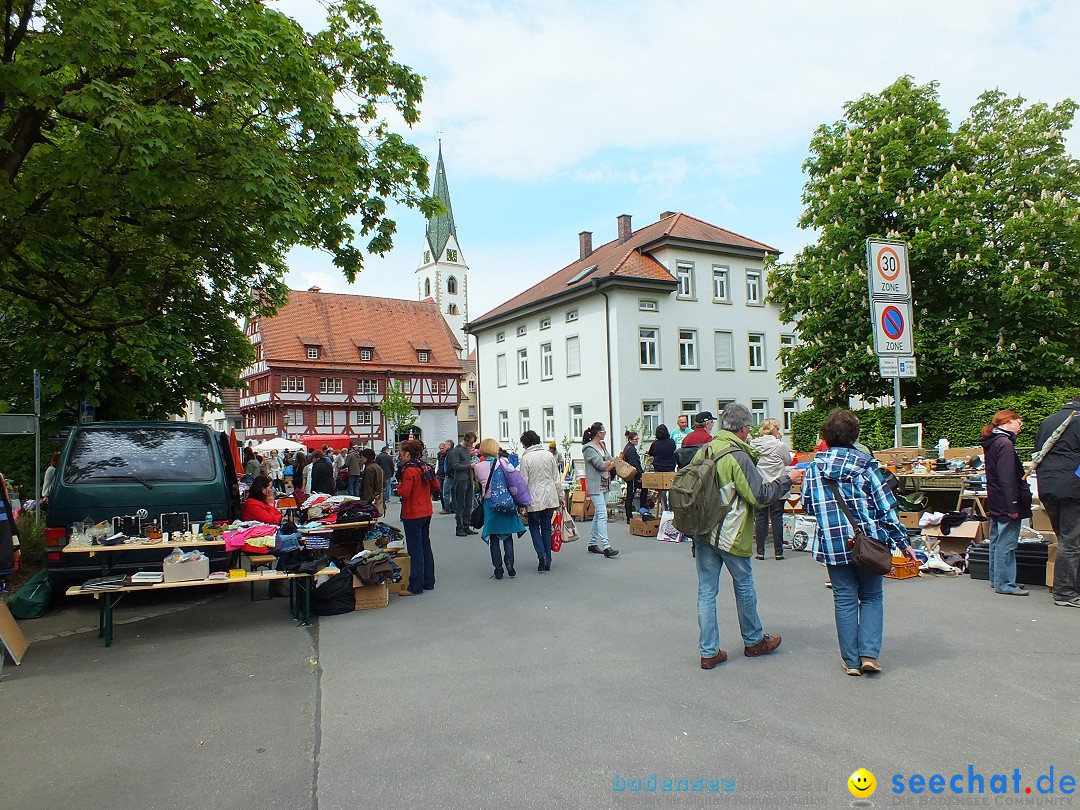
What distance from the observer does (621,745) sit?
161 inches

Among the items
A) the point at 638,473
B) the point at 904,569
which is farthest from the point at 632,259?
the point at 904,569

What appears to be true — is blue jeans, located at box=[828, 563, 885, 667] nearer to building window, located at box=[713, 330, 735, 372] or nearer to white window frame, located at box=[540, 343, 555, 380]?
building window, located at box=[713, 330, 735, 372]

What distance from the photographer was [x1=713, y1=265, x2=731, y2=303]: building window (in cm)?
3819

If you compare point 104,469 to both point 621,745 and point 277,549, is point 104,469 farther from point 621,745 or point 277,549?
point 621,745

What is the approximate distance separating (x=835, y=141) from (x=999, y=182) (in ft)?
17.7

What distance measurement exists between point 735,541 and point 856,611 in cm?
90

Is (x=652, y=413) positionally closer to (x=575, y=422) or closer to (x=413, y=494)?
(x=575, y=422)

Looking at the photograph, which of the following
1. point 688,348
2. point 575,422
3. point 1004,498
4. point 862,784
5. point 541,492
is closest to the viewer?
point 862,784

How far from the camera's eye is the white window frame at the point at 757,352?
128 feet

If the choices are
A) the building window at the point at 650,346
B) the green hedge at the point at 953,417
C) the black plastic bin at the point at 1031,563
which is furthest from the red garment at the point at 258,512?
the building window at the point at 650,346

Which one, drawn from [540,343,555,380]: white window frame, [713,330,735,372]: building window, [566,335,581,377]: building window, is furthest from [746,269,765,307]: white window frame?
[540,343,555,380]: white window frame

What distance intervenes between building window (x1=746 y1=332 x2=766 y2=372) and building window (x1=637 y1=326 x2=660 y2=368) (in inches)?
238

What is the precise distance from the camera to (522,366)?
139ft

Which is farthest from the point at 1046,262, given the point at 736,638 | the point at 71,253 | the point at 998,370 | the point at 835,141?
the point at 71,253
